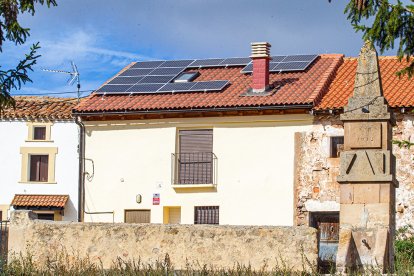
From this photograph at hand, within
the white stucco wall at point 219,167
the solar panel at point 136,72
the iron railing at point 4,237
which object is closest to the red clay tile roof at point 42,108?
the solar panel at point 136,72

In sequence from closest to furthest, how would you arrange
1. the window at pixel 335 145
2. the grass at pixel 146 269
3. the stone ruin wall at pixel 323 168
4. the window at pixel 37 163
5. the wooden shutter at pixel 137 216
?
the grass at pixel 146 269 → the stone ruin wall at pixel 323 168 → the window at pixel 335 145 → the wooden shutter at pixel 137 216 → the window at pixel 37 163

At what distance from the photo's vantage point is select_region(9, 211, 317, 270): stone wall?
17812 mm

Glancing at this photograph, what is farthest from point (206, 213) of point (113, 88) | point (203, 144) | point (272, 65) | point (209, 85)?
point (272, 65)

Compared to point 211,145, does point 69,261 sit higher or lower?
lower

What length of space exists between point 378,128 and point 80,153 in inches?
718

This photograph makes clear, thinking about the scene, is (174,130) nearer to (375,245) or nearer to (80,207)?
(80,207)

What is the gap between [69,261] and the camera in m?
19.1

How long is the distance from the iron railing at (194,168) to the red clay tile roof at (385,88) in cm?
368

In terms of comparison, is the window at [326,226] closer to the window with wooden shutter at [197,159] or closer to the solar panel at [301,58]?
the window with wooden shutter at [197,159]

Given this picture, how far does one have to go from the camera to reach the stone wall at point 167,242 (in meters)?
17.8

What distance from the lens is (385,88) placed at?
30156mm

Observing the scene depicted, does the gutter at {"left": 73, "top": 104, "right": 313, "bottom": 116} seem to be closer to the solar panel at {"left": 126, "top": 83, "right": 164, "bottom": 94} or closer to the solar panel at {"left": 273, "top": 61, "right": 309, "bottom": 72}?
the solar panel at {"left": 126, "top": 83, "right": 164, "bottom": 94}

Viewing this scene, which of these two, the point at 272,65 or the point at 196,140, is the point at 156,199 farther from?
the point at 272,65

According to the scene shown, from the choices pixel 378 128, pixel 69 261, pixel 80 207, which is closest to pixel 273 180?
pixel 80 207
